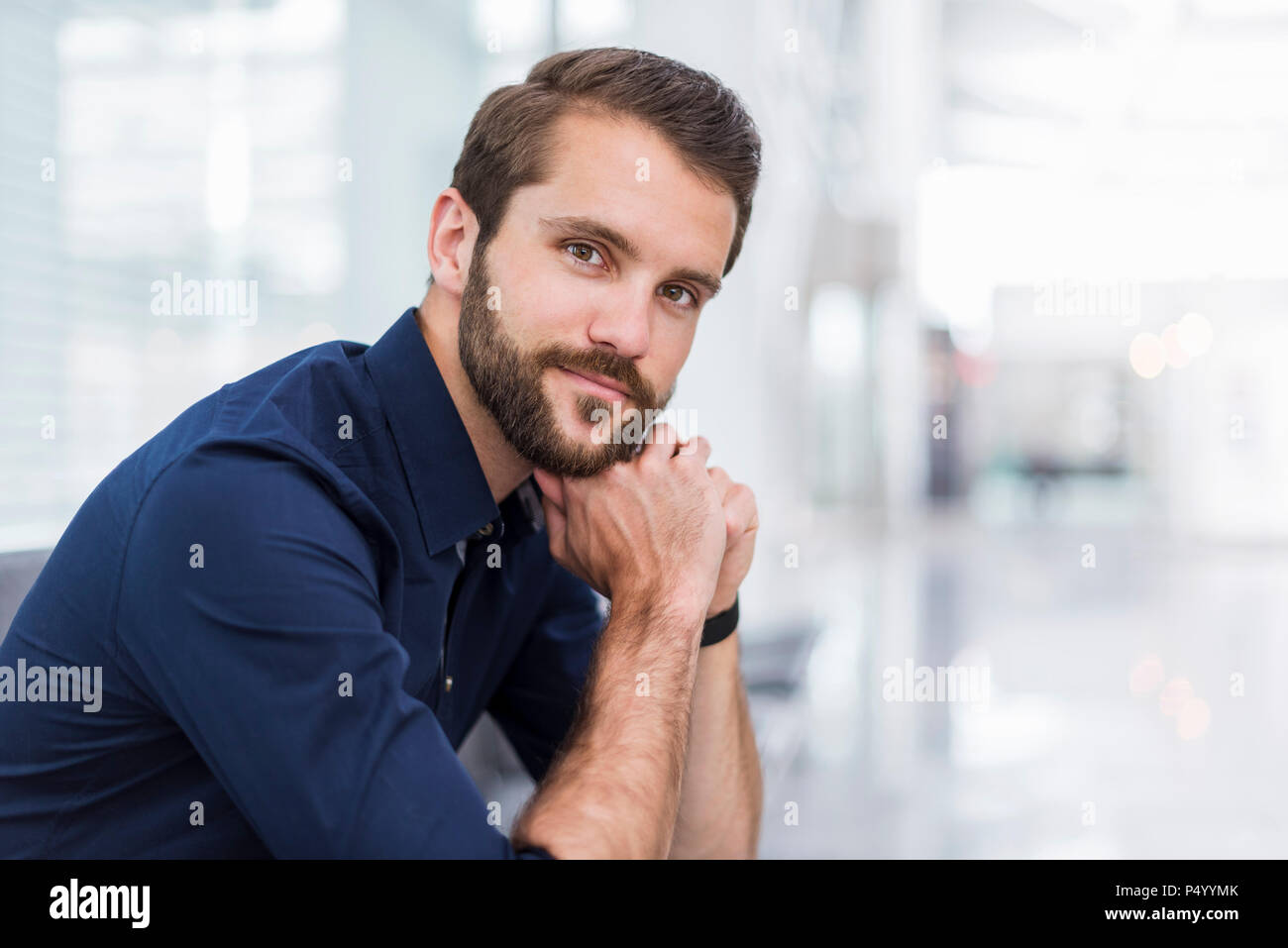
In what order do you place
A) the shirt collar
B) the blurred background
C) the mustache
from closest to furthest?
the shirt collar < the mustache < the blurred background

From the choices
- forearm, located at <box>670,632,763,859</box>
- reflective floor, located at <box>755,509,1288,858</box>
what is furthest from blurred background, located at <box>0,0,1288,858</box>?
forearm, located at <box>670,632,763,859</box>

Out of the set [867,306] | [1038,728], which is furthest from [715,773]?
[867,306]

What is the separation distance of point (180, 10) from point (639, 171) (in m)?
1.77

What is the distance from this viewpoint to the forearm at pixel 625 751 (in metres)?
0.87

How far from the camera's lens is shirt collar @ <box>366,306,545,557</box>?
1105 millimetres

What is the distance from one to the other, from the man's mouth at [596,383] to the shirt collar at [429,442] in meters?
0.15

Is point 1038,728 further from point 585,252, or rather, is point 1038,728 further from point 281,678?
point 281,678

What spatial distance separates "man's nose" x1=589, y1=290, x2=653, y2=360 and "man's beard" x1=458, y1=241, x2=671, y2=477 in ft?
0.06

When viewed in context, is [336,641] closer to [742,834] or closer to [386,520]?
[386,520]

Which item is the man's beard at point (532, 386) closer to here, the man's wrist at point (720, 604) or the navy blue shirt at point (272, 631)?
the navy blue shirt at point (272, 631)

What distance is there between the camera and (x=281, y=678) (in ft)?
2.66

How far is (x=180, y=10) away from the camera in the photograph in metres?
2.36

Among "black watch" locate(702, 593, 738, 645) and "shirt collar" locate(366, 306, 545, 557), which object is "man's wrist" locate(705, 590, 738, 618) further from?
"shirt collar" locate(366, 306, 545, 557)

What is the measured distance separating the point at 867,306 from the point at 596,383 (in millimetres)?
13337
